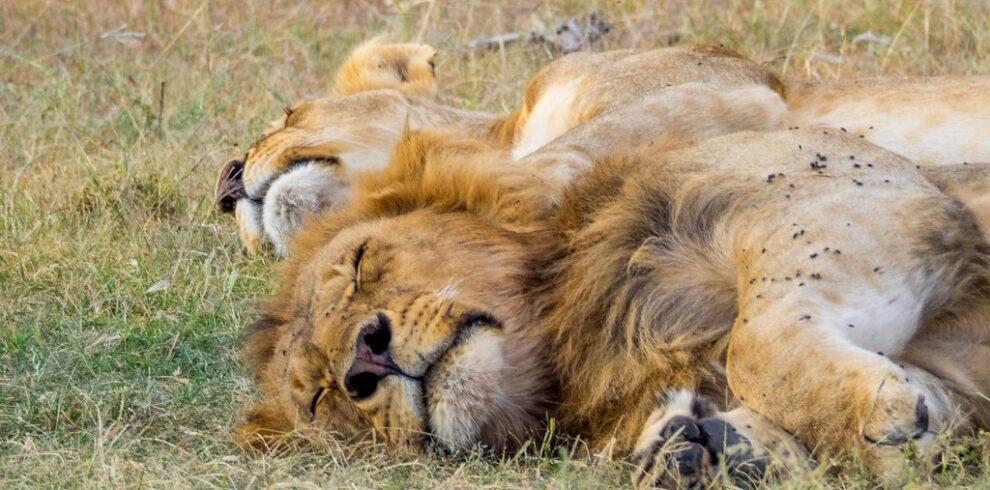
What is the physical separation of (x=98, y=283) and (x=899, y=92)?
2.50 meters

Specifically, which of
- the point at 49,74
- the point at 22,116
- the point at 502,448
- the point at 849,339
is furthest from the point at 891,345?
the point at 49,74

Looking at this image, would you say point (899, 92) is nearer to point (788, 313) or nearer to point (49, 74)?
point (788, 313)

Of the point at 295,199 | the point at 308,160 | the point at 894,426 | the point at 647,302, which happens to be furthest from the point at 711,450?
the point at 308,160

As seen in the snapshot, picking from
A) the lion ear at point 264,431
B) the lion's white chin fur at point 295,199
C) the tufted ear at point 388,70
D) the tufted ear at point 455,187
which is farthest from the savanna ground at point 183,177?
the tufted ear at point 455,187

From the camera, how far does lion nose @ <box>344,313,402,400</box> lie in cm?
278

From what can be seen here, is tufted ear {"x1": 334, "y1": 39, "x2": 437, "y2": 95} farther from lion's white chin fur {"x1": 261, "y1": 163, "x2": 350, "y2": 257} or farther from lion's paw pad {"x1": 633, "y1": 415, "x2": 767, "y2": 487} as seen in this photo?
lion's paw pad {"x1": 633, "y1": 415, "x2": 767, "y2": 487}

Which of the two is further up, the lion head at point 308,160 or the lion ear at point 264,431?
the lion ear at point 264,431

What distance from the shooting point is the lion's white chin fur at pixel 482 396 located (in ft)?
8.96

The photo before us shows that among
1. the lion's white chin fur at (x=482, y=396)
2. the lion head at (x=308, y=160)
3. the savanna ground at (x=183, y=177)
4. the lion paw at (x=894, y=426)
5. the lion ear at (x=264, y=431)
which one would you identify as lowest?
the savanna ground at (x=183, y=177)

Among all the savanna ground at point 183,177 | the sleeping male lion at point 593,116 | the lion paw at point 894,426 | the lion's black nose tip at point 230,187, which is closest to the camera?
the lion paw at point 894,426

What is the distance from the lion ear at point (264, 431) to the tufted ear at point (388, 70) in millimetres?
Result: 2193

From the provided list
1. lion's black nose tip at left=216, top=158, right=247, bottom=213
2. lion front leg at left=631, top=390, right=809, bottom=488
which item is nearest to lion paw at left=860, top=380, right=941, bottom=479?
lion front leg at left=631, top=390, right=809, bottom=488

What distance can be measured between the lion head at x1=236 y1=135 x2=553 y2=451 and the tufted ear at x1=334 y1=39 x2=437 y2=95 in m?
1.77

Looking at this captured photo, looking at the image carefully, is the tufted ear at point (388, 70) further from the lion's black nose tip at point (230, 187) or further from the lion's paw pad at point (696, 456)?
the lion's paw pad at point (696, 456)
